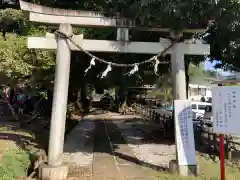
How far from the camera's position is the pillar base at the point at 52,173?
8.05 meters

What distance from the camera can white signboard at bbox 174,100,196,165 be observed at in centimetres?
833

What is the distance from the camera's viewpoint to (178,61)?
28.8ft

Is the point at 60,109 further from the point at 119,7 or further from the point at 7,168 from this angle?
the point at 119,7

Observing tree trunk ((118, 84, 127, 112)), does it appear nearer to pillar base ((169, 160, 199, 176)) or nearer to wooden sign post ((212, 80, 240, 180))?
pillar base ((169, 160, 199, 176))

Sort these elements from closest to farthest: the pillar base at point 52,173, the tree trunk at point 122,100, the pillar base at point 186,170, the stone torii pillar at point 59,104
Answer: the pillar base at point 52,173
the pillar base at point 186,170
the stone torii pillar at point 59,104
the tree trunk at point 122,100

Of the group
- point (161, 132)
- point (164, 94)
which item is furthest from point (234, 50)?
point (164, 94)

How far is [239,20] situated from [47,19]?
461cm

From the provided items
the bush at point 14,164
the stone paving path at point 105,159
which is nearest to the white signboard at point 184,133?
the stone paving path at point 105,159

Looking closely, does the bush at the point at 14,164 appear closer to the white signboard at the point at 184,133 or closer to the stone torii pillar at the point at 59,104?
the stone torii pillar at the point at 59,104

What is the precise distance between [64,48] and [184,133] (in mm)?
3627

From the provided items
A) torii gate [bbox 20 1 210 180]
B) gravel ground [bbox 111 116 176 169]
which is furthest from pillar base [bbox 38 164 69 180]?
gravel ground [bbox 111 116 176 169]

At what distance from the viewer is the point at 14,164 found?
8609 millimetres

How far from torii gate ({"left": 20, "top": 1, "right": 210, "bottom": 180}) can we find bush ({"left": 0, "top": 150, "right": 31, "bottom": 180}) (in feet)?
2.62

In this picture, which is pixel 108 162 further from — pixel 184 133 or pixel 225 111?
pixel 225 111
